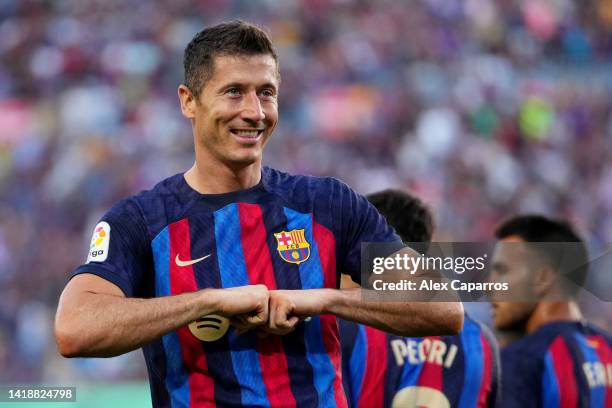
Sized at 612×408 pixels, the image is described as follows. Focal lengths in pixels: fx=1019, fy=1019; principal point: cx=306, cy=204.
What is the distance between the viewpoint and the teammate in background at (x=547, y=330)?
4.46 m

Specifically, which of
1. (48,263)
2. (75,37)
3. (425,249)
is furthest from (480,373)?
(75,37)

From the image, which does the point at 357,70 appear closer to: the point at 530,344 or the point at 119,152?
the point at 119,152

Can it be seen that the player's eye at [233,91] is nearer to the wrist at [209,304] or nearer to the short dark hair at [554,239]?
the wrist at [209,304]

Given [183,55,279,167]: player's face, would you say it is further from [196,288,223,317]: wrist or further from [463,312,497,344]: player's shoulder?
[463,312,497,344]: player's shoulder

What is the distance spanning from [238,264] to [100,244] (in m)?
0.39

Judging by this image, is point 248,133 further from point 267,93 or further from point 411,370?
point 411,370

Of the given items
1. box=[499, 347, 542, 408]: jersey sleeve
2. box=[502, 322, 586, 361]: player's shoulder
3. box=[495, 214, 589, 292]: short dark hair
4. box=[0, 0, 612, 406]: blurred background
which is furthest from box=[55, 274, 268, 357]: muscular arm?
box=[0, 0, 612, 406]: blurred background

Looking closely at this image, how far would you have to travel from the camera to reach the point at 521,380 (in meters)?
4.47

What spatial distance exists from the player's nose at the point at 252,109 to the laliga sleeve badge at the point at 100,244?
51 cm

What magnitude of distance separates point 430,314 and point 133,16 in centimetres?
1202

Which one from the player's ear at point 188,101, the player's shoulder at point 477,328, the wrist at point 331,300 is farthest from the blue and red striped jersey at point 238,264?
the player's shoulder at point 477,328

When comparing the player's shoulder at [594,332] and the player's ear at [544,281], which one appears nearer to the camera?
the player's shoulder at [594,332]

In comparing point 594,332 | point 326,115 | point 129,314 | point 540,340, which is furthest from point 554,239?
point 326,115

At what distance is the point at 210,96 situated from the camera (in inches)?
119
